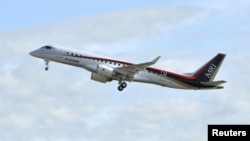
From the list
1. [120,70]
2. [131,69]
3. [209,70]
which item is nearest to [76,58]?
[120,70]

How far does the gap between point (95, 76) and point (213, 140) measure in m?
45.2

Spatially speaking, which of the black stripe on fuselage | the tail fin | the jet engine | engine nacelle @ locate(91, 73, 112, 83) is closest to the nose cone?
the black stripe on fuselage

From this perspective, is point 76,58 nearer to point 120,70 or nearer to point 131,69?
point 120,70

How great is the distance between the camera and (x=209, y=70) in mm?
103750

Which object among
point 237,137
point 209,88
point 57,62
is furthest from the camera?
point 209,88

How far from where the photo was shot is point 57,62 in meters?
93.3

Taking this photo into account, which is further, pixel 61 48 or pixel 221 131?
pixel 61 48

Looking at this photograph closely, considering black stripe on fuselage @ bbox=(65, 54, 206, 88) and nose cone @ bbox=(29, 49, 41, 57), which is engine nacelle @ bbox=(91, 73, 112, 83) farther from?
nose cone @ bbox=(29, 49, 41, 57)

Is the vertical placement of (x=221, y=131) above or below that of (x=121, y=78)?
below

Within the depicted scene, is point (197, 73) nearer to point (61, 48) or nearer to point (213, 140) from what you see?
point (61, 48)

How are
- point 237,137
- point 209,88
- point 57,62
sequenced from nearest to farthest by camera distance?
point 237,137 < point 57,62 < point 209,88

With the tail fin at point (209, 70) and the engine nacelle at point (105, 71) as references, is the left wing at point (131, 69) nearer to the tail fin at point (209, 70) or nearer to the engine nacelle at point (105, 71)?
the engine nacelle at point (105, 71)

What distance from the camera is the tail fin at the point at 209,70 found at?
102 metres

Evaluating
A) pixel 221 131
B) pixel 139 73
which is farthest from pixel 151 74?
pixel 221 131
